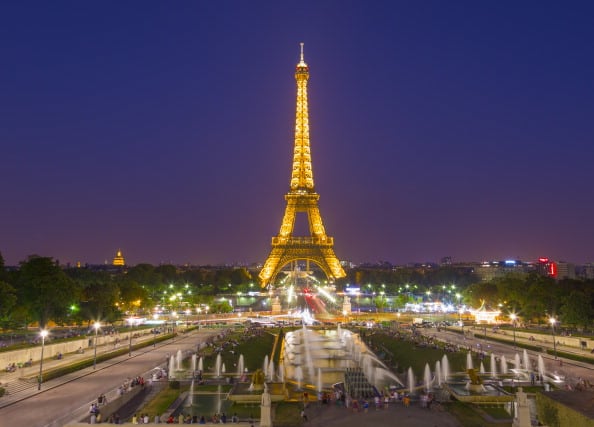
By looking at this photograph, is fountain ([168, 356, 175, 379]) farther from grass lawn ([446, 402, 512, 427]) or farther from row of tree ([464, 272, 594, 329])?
row of tree ([464, 272, 594, 329])

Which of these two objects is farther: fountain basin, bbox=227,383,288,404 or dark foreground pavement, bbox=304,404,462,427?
fountain basin, bbox=227,383,288,404

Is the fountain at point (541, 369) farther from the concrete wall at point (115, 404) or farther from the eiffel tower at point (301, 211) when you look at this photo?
the eiffel tower at point (301, 211)

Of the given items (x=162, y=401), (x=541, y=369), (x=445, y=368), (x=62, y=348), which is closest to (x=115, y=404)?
(x=162, y=401)

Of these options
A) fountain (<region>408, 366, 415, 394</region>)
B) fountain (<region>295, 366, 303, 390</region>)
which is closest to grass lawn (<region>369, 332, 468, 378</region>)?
fountain (<region>408, 366, 415, 394</region>)

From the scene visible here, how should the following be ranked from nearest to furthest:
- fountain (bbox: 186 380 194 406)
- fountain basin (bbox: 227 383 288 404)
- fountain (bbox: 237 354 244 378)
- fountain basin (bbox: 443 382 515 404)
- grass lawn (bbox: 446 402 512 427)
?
1. grass lawn (bbox: 446 402 512 427)
2. fountain basin (bbox: 443 382 515 404)
3. fountain basin (bbox: 227 383 288 404)
4. fountain (bbox: 186 380 194 406)
5. fountain (bbox: 237 354 244 378)

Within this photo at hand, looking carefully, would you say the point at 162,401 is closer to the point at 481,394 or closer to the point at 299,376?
the point at 299,376

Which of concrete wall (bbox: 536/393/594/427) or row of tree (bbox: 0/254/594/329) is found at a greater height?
row of tree (bbox: 0/254/594/329)
